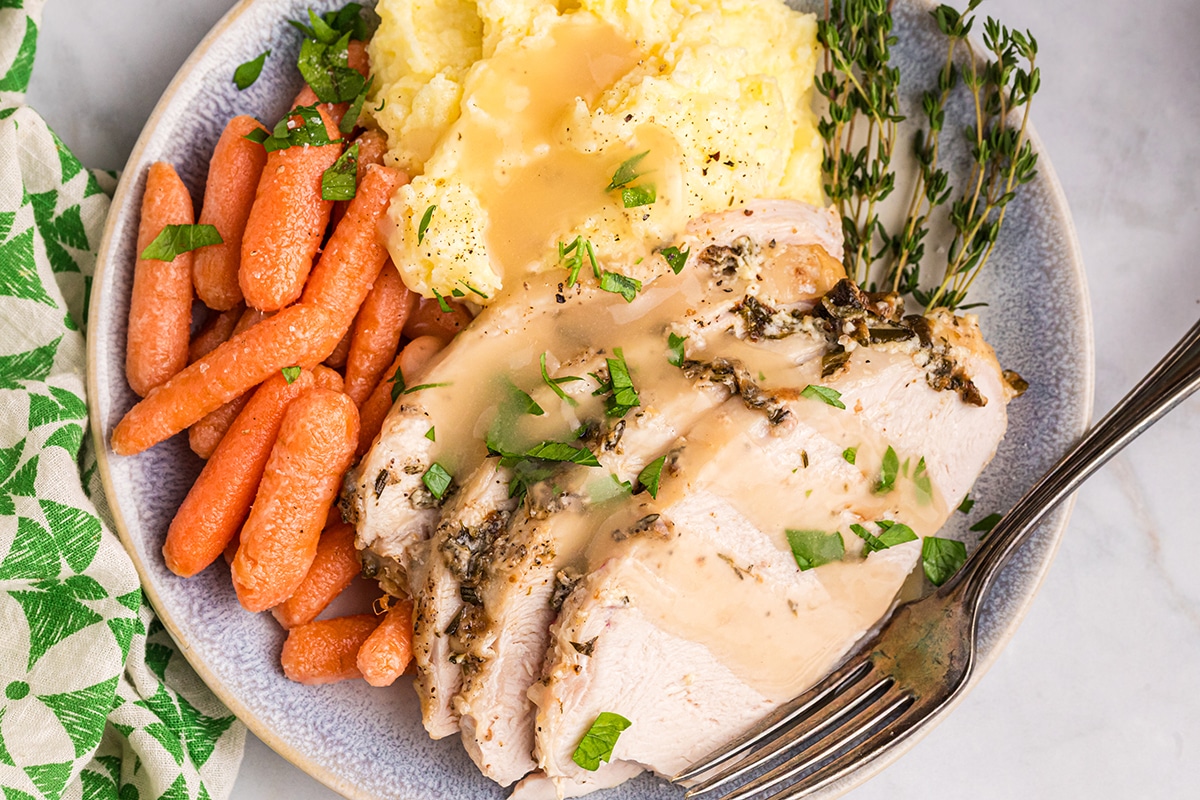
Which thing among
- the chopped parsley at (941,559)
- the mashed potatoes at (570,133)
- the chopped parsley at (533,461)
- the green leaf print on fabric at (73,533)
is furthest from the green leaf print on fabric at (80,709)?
the chopped parsley at (941,559)

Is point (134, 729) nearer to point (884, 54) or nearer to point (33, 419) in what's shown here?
point (33, 419)

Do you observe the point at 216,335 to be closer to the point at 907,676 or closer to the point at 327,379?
the point at 327,379

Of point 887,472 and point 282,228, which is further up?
point 282,228

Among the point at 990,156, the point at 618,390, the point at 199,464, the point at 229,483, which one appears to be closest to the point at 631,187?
the point at 618,390

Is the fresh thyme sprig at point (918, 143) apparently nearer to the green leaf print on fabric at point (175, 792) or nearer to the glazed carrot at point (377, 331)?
the glazed carrot at point (377, 331)

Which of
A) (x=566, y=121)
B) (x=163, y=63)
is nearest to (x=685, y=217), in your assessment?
(x=566, y=121)
